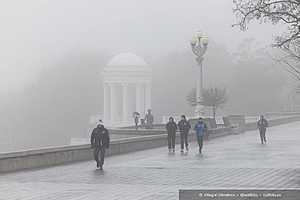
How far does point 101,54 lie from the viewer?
101 m

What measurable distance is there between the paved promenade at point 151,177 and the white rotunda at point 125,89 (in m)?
39.8

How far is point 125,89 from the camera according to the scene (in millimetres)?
64625

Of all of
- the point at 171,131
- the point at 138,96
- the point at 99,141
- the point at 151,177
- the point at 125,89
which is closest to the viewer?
the point at 151,177

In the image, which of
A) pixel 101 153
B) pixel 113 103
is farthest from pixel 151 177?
pixel 113 103

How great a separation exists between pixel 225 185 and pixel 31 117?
7949 cm

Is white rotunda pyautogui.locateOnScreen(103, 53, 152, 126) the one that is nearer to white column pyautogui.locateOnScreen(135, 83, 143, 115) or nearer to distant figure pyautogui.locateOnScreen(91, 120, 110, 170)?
white column pyautogui.locateOnScreen(135, 83, 143, 115)

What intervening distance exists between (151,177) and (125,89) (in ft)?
155

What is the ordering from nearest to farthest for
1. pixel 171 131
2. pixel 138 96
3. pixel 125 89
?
1. pixel 171 131
2. pixel 125 89
3. pixel 138 96

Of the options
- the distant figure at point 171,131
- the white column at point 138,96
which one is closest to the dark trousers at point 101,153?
the distant figure at point 171,131

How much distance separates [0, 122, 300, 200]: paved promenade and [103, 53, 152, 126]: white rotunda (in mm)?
39764

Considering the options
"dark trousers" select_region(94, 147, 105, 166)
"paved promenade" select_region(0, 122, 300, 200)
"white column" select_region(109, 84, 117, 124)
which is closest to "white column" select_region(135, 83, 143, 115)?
"white column" select_region(109, 84, 117, 124)

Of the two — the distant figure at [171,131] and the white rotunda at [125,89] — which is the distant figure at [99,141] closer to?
the distant figure at [171,131]

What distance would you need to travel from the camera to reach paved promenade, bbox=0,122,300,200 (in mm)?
14297

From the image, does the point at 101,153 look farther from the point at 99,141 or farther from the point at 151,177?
the point at 151,177
